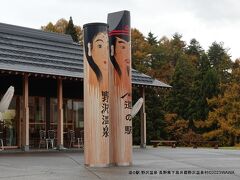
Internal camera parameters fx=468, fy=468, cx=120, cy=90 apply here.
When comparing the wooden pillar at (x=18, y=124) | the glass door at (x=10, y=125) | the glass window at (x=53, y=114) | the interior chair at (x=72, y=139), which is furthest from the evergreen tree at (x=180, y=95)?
the glass door at (x=10, y=125)

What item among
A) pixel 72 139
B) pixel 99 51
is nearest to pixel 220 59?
pixel 72 139

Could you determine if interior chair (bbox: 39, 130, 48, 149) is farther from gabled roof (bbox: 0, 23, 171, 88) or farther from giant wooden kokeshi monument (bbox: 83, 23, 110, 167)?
giant wooden kokeshi monument (bbox: 83, 23, 110, 167)

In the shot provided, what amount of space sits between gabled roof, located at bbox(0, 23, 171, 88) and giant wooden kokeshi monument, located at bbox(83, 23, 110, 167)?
7.50 meters

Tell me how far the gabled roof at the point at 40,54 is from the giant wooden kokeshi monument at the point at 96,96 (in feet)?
24.6

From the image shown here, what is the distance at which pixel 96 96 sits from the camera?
12.8 m

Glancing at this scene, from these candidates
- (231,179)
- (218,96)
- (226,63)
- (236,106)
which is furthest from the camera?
(226,63)

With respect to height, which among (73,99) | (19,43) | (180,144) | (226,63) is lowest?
(180,144)

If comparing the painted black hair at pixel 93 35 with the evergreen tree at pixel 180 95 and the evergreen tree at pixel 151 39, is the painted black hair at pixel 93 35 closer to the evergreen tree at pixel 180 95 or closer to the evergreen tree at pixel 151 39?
the evergreen tree at pixel 180 95

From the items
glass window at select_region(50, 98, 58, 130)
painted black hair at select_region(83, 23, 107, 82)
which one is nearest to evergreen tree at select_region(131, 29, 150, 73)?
glass window at select_region(50, 98, 58, 130)

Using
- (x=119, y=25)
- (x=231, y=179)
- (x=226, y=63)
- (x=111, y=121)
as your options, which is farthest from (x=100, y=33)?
(x=226, y=63)

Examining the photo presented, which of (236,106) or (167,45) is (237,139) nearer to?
(236,106)

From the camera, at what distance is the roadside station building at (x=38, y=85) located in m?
21.3

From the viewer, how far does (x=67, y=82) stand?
82.6 feet

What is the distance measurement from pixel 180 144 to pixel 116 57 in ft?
98.7
